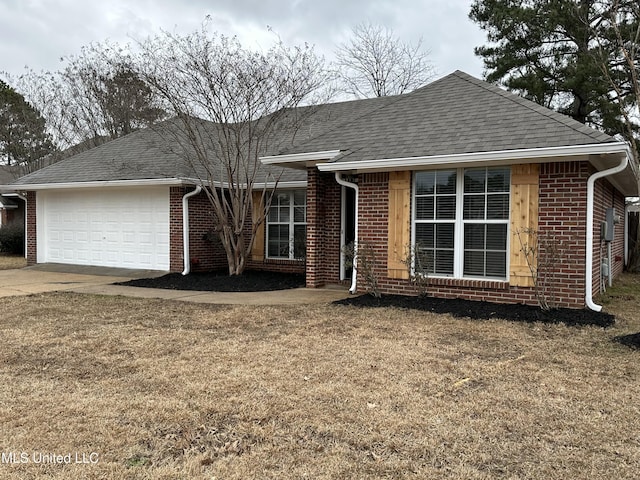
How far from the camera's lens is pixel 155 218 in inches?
520

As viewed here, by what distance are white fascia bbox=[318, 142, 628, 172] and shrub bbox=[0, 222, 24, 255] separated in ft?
52.0

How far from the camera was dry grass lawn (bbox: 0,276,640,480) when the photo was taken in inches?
118

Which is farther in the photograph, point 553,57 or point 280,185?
point 553,57

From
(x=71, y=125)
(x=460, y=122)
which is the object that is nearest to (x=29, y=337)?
(x=460, y=122)

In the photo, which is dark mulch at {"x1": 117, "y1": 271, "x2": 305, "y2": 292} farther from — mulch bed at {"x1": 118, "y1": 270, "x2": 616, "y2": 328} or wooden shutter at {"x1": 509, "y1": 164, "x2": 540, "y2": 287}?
wooden shutter at {"x1": 509, "y1": 164, "x2": 540, "y2": 287}

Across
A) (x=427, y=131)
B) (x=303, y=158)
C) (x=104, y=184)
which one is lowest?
(x=104, y=184)

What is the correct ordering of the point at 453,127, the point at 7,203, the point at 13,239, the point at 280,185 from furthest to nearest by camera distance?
the point at 7,203 < the point at 13,239 < the point at 280,185 < the point at 453,127

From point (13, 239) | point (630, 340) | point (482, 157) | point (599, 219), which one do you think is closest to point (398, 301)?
point (482, 157)

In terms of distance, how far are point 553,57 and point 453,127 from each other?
12.4 metres

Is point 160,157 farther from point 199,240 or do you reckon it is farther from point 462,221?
point 462,221

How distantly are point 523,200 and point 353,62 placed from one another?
62.8ft

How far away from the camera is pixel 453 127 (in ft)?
28.8

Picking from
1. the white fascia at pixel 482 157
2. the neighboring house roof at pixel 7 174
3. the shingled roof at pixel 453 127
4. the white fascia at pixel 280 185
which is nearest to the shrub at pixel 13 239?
the neighboring house roof at pixel 7 174

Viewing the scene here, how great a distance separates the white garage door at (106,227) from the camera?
13203 millimetres
